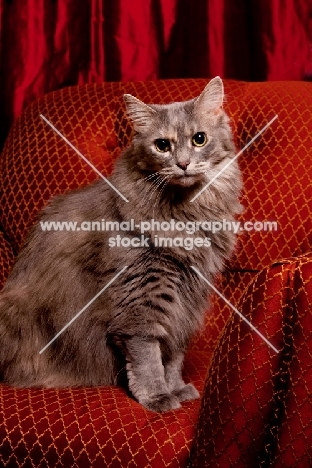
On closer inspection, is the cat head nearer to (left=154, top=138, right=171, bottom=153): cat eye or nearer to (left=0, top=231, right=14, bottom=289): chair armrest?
(left=154, top=138, right=171, bottom=153): cat eye

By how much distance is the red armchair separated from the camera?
1.08 m

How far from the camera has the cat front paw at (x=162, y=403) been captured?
53.7 inches

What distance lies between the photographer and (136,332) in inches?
56.2

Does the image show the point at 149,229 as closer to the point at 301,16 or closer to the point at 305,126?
the point at 305,126

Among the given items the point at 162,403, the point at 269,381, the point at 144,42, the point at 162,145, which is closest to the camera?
the point at 269,381

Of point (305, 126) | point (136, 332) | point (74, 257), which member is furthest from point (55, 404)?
point (305, 126)

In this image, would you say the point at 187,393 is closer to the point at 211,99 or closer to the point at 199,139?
the point at 199,139

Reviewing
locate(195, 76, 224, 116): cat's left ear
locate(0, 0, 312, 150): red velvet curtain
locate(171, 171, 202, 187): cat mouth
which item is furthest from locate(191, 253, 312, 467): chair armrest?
locate(0, 0, 312, 150): red velvet curtain

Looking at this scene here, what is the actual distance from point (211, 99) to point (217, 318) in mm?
708

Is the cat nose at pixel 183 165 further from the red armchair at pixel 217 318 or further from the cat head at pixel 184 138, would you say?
the red armchair at pixel 217 318

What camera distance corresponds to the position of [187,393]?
1.47 m

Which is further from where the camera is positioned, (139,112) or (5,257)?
(5,257)

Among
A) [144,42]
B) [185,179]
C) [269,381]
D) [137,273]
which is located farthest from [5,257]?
[269,381]

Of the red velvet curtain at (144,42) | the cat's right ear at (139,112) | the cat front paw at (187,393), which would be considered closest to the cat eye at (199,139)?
the cat's right ear at (139,112)
